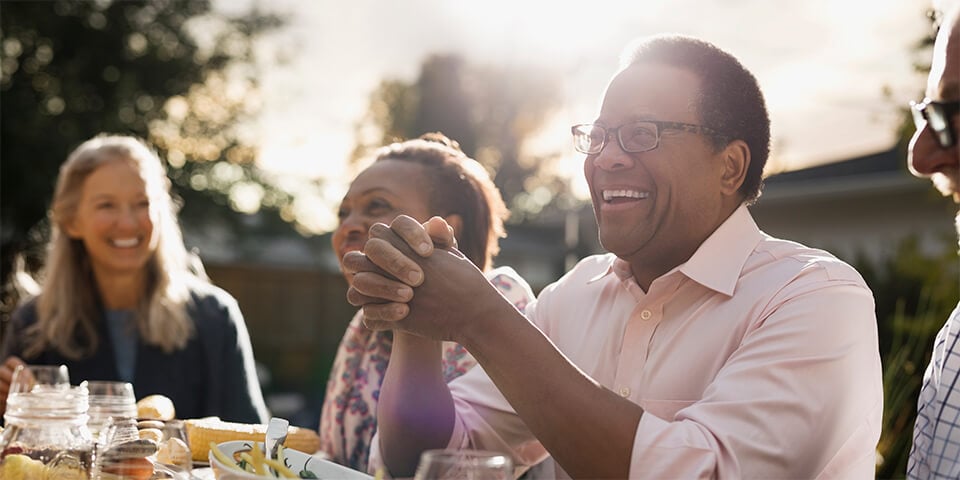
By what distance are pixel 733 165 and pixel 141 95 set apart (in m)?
14.3

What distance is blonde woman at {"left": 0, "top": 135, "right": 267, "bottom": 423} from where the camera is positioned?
351 centimetres

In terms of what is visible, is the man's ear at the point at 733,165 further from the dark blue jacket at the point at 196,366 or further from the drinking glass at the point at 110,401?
the dark blue jacket at the point at 196,366

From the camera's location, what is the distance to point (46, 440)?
1.64 metres

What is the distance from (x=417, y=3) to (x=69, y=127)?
9572 millimetres

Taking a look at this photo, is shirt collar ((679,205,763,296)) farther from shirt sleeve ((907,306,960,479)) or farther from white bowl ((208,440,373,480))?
white bowl ((208,440,373,480))

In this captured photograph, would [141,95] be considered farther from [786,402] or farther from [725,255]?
[786,402]

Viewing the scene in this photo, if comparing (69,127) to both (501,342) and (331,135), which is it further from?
(501,342)

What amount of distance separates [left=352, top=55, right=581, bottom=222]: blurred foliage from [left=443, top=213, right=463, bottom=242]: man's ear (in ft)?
82.7

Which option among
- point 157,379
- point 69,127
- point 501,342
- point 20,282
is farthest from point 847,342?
point 69,127

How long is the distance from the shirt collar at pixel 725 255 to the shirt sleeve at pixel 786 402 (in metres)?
0.16

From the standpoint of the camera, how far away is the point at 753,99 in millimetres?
2059

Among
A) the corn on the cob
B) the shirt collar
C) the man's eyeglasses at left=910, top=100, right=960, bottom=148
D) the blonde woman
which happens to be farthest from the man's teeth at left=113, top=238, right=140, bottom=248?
the man's eyeglasses at left=910, top=100, right=960, bottom=148

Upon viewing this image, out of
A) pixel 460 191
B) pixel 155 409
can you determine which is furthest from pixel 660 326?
pixel 155 409

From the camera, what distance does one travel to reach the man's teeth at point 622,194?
1.97 meters
